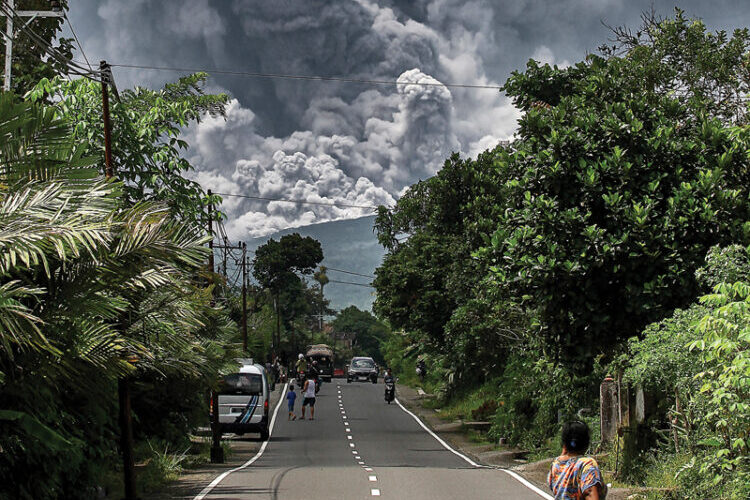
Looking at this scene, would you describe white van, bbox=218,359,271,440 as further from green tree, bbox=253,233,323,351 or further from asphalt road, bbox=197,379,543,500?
green tree, bbox=253,233,323,351

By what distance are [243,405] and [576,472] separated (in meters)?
25.5

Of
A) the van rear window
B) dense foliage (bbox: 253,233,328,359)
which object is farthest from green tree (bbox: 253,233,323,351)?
the van rear window

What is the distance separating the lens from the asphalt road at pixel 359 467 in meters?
16.0

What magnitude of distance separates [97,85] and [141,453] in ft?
25.9

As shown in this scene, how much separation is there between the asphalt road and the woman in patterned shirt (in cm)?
845

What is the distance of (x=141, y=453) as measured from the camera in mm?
20547

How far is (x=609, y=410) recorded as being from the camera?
755 inches

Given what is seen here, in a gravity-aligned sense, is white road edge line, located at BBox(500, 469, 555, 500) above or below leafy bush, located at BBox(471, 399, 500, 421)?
below

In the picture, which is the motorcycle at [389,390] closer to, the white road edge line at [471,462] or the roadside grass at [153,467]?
the white road edge line at [471,462]

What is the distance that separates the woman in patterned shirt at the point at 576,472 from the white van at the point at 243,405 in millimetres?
24845

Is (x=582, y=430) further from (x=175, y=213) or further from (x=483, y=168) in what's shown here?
(x=483, y=168)

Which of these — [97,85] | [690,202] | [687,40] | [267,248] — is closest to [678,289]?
[690,202]

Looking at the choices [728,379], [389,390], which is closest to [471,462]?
[728,379]

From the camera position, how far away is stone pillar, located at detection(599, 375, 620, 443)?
62.1ft
